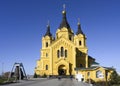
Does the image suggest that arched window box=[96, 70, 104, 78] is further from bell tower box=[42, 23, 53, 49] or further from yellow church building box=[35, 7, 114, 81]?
bell tower box=[42, 23, 53, 49]

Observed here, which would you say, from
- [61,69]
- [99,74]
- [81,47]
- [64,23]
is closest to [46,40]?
[64,23]

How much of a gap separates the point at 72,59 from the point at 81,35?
8900mm

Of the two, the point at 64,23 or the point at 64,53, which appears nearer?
the point at 64,53

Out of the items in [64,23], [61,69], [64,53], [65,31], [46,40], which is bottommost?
[61,69]

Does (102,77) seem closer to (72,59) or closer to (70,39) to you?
(72,59)

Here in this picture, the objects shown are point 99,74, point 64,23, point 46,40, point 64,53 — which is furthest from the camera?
point 64,23

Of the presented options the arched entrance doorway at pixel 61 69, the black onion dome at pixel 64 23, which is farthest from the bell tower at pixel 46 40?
the arched entrance doorway at pixel 61 69

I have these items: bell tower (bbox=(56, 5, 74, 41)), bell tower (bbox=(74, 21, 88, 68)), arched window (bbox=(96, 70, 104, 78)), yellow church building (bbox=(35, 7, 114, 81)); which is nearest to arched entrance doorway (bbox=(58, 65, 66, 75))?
yellow church building (bbox=(35, 7, 114, 81))

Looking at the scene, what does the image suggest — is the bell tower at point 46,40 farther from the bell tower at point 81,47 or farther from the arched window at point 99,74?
the arched window at point 99,74

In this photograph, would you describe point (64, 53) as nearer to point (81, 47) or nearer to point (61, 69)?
point (61, 69)

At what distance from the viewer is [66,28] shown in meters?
90.6

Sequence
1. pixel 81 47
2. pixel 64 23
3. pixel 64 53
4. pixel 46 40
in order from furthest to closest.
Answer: pixel 64 23, pixel 46 40, pixel 81 47, pixel 64 53

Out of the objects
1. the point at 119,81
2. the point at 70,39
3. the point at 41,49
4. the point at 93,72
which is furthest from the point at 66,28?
the point at 119,81

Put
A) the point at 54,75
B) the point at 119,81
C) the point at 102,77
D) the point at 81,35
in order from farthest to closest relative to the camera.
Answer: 1. the point at 81,35
2. the point at 54,75
3. the point at 102,77
4. the point at 119,81
